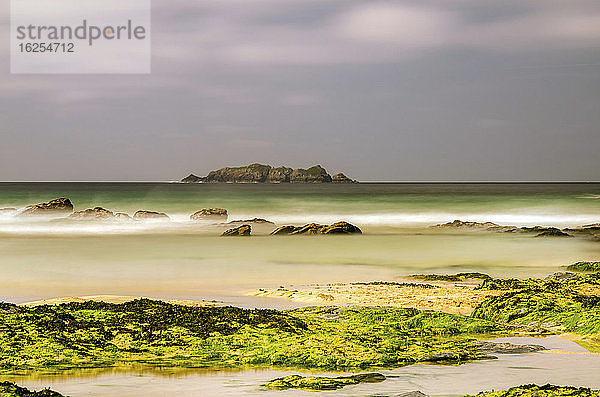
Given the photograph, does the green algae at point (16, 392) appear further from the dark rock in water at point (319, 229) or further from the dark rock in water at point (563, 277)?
the dark rock in water at point (319, 229)

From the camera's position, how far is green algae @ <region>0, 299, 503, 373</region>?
6473mm

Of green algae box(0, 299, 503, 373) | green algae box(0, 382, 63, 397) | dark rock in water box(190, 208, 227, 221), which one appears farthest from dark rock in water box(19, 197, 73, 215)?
green algae box(0, 382, 63, 397)

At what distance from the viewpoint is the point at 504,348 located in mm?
6961

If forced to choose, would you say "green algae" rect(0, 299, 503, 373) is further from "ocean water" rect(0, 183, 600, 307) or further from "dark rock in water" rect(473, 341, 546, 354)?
"ocean water" rect(0, 183, 600, 307)

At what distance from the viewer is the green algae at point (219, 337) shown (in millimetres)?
6473

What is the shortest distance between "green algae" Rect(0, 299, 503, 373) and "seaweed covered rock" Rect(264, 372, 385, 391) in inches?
16.2

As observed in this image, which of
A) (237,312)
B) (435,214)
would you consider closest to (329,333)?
(237,312)

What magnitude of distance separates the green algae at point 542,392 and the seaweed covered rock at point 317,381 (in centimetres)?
102

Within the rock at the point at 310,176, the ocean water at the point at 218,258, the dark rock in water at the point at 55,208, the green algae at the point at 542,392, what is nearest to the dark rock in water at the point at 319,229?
the ocean water at the point at 218,258

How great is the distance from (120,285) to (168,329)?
719cm

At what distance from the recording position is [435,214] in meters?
52.5

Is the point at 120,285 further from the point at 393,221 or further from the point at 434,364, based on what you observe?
the point at 393,221

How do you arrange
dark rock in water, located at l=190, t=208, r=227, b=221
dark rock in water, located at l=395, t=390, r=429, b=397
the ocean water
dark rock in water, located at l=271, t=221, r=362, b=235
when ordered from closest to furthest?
dark rock in water, located at l=395, t=390, r=429, b=397
the ocean water
dark rock in water, located at l=271, t=221, r=362, b=235
dark rock in water, located at l=190, t=208, r=227, b=221

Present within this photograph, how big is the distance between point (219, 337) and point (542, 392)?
3.37 meters
